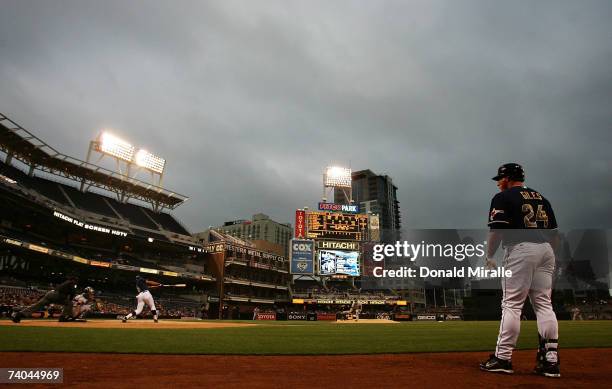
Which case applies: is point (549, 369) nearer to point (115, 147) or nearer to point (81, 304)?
point (81, 304)

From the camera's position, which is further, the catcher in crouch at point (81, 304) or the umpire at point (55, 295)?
the catcher in crouch at point (81, 304)

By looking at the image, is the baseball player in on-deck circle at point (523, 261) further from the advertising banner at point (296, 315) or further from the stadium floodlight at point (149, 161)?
the stadium floodlight at point (149, 161)

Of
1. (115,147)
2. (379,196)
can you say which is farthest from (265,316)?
(379,196)

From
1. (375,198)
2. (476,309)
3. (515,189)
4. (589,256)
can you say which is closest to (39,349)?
(515,189)

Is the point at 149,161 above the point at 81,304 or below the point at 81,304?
above

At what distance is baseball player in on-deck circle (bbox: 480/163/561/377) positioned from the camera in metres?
4.13

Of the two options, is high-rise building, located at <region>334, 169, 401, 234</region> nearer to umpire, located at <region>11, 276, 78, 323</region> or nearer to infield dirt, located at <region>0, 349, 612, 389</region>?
umpire, located at <region>11, 276, 78, 323</region>

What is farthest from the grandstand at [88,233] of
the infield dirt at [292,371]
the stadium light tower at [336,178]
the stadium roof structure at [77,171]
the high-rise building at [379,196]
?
the high-rise building at [379,196]

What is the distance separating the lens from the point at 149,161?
167ft

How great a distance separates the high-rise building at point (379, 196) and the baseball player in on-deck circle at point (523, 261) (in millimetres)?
167676

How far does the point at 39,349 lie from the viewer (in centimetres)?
582

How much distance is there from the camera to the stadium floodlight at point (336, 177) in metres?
60.8

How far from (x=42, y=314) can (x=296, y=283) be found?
47988mm

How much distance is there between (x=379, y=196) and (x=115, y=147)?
5561 inches
